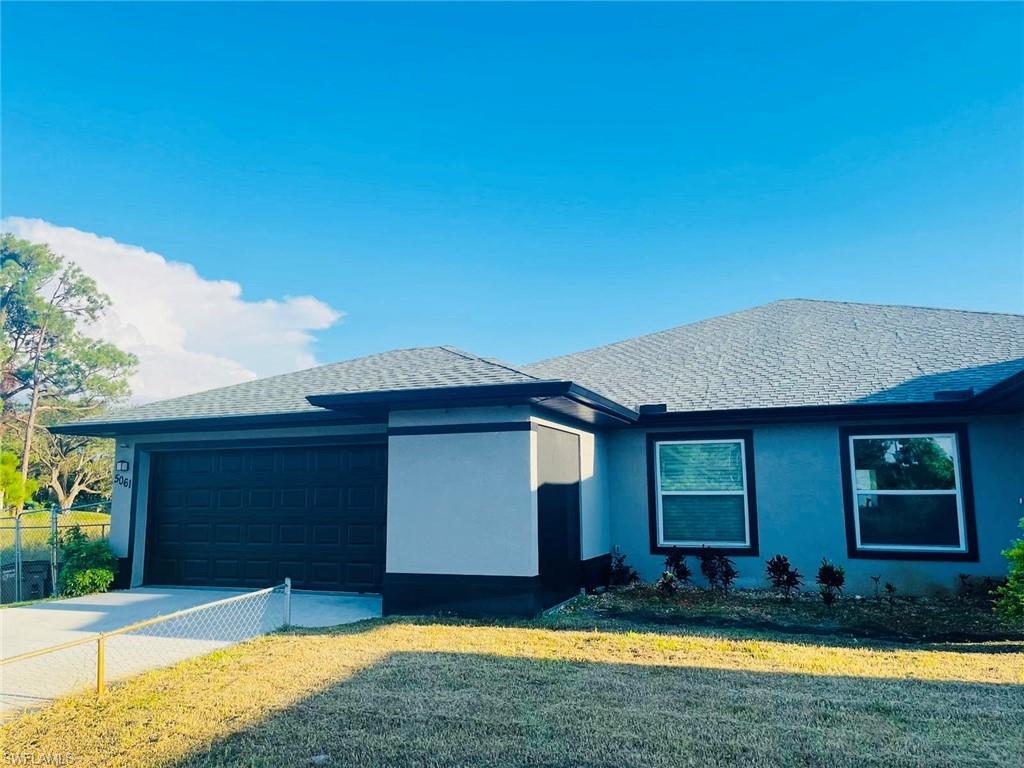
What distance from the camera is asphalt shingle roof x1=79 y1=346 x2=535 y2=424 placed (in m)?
8.58

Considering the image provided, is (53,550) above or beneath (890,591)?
above

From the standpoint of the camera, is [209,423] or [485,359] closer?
[485,359]

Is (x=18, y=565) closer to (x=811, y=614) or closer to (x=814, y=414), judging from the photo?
(x=811, y=614)

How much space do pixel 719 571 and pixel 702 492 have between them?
1.21 metres

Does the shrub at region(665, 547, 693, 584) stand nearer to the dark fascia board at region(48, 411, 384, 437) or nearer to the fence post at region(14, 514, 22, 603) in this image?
the dark fascia board at region(48, 411, 384, 437)

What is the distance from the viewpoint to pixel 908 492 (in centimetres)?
934

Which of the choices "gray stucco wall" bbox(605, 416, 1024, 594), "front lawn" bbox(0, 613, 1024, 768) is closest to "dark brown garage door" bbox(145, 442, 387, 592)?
"front lawn" bbox(0, 613, 1024, 768)

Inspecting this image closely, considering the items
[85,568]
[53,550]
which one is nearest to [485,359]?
[85,568]

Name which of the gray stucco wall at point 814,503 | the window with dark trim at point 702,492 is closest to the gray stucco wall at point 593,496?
the gray stucco wall at point 814,503

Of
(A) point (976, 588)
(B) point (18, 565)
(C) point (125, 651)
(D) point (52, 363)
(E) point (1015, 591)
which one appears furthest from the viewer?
(D) point (52, 363)

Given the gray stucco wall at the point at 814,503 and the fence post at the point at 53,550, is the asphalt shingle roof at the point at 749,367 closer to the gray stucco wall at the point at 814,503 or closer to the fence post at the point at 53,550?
the gray stucco wall at the point at 814,503

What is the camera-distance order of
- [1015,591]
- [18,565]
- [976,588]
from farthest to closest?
[18,565] → [976,588] → [1015,591]

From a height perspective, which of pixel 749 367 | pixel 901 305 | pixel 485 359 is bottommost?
pixel 485 359

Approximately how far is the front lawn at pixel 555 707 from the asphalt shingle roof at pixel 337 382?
334 centimetres
